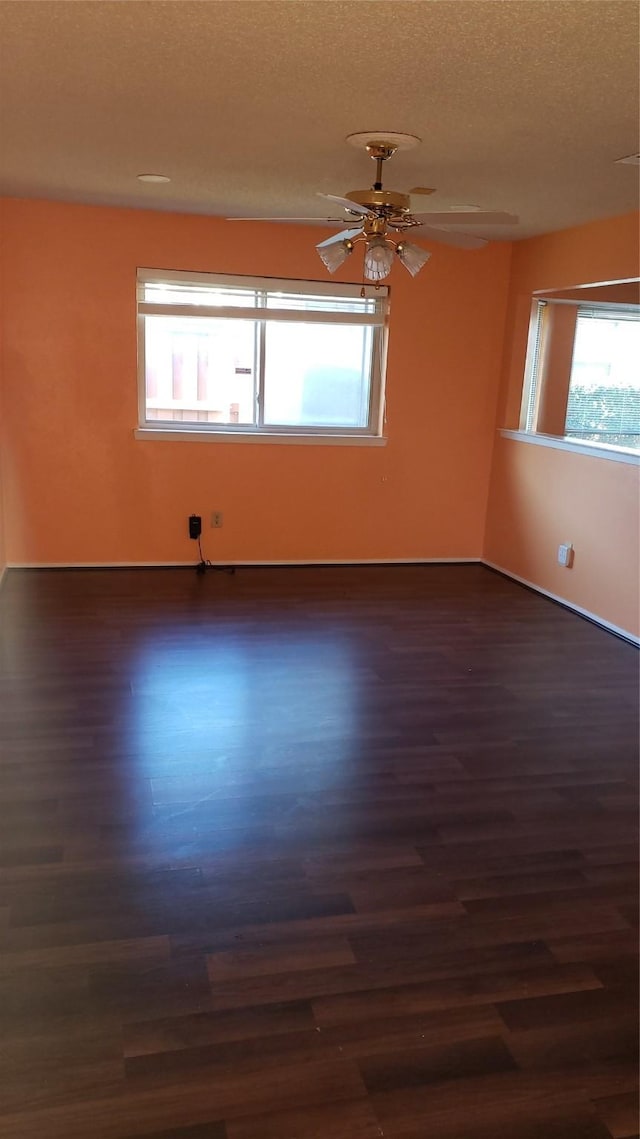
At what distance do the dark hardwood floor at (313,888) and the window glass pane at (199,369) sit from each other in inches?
75.9

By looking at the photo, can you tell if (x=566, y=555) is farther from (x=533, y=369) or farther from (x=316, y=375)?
(x=316, y=375)

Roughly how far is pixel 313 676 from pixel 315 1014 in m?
2.11

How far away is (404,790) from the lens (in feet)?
9.88

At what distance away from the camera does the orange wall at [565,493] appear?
477cm

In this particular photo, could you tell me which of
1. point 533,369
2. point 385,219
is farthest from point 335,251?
point 533,369

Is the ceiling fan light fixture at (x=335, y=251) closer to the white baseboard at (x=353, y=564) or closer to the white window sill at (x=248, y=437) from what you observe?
the white window sill at (x=248, y=437)

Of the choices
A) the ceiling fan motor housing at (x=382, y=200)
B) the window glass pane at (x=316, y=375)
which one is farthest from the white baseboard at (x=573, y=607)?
the ceiling fan motor housing at (x=382, y=200)

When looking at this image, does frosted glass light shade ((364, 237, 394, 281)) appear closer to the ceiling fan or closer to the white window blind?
the ceiling fan

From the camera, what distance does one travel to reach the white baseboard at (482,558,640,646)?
4824 millimetres

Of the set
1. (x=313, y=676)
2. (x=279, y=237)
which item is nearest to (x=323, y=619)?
(x=313, y=676)

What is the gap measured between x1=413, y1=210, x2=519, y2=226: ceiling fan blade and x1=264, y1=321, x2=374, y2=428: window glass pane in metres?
2.74

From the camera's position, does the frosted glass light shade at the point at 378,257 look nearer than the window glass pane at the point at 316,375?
Yes

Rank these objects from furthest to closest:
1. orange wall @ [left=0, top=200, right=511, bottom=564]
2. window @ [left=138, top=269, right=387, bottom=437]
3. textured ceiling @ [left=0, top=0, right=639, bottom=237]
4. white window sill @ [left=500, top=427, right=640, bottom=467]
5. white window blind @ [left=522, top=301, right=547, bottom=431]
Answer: white window blind @ [left=522, top=301, right=547, bottom=431], window @ [left=138, top=269, right=387, bottom=437], orange wall @ [left=0, top=200, right=511, bottom=564], white window sill @ [left=500, top=427, right=640, bottom=467], textured ceiling @ [left=0, top=0, right=639, bottom=237]

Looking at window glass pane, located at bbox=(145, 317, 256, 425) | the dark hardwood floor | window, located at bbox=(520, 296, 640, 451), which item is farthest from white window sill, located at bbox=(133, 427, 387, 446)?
the dark hardwood floor
